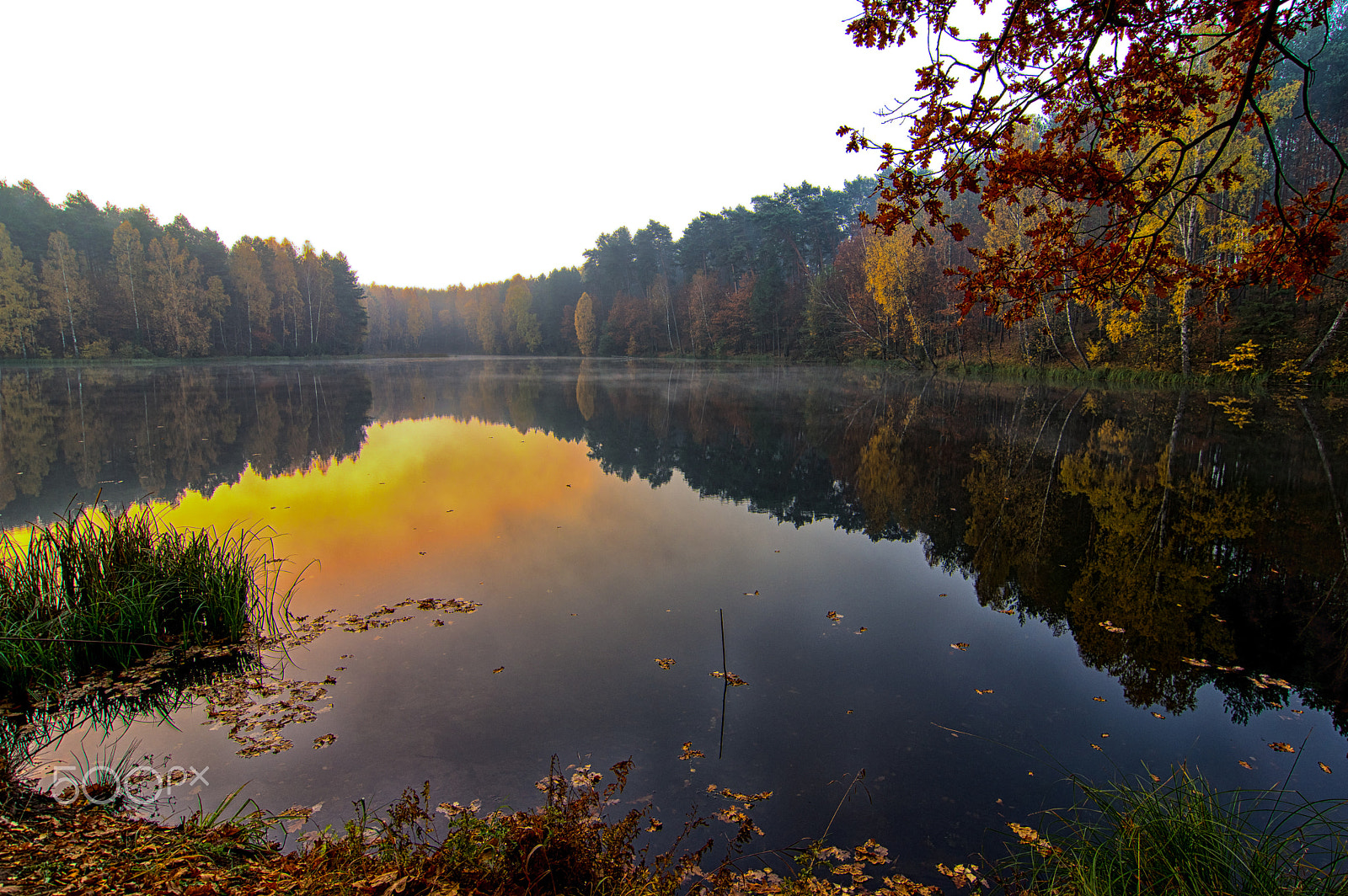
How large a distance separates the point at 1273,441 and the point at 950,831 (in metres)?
14.9

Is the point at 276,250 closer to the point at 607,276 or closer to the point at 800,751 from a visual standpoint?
the point at 607,276

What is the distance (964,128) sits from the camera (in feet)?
13.0

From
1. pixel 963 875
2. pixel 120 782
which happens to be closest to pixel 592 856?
pixel 963 875

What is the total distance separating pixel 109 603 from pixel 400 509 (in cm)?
461

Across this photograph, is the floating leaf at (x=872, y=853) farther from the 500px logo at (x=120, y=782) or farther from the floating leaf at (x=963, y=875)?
the 500px logo at (x=120, y=782)

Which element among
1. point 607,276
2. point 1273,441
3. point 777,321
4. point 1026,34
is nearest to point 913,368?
point 777,321

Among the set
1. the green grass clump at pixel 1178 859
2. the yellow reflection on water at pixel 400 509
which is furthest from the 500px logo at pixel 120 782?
the green grass clump at pixel 1178 859

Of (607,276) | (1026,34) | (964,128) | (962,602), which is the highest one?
(607,276)

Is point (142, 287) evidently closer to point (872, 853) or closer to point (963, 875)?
point (872, 853)

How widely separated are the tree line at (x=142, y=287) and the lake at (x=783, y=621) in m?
50.0

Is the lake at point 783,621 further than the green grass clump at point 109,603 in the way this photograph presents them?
No

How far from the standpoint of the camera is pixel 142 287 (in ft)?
178

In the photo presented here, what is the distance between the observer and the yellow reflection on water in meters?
7.16

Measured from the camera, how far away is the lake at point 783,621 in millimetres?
3805
